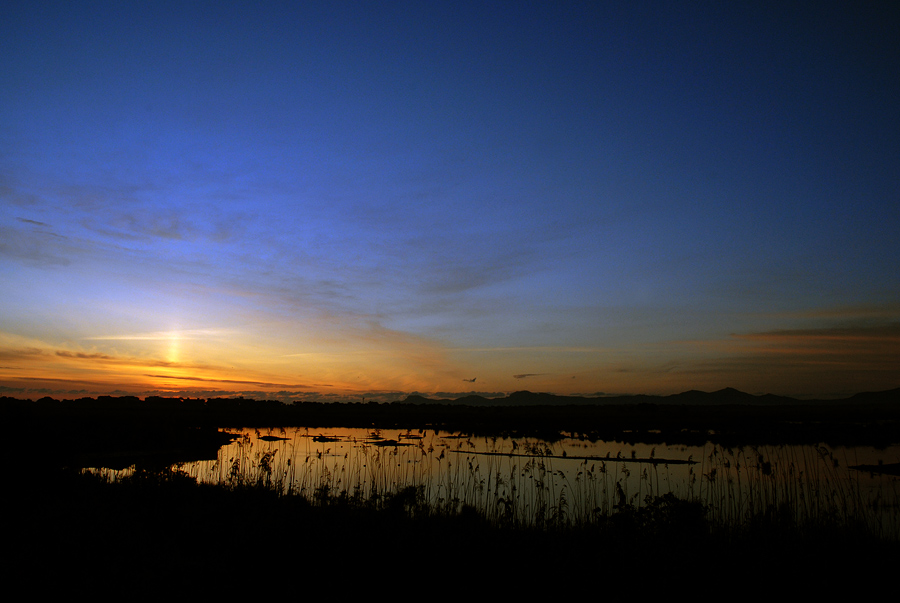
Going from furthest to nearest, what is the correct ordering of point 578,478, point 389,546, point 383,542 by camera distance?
point 578,478, point 383,542, point 389,546

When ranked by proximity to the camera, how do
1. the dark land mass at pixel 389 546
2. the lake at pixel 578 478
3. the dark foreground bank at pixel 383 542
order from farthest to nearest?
the lake at pixel 578 478 → the dark foreground bank at pixel 383 542 → the dark land mass at pixel 389 546

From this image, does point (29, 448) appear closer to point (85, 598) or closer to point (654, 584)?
point (85, 598)

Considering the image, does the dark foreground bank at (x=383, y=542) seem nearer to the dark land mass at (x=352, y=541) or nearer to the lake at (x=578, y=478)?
the dark land mass at (x=352, y=541)

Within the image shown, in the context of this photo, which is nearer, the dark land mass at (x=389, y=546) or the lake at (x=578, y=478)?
the dark land mass at (x=389, y=546)

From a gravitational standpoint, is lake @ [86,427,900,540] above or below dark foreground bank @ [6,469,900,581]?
below

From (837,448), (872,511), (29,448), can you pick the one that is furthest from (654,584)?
(837,448)

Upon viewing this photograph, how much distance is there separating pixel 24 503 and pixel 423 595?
8.73 m

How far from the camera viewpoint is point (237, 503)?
38.4 ft

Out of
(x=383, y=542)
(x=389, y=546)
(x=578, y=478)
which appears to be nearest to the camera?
(x=389, y=546)

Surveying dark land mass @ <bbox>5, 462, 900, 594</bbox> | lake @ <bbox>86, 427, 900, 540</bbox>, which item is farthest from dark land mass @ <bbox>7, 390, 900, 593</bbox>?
lake @ <bbox>86, 427, 900, 540</bbox>

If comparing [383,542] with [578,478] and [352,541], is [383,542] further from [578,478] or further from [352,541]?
[578,478]

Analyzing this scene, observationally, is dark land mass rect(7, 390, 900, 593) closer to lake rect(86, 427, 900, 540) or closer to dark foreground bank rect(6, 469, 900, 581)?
dark foreground bank rect(6, 469, 900, 581)

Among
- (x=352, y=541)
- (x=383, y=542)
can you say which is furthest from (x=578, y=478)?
(x=352, y=541)

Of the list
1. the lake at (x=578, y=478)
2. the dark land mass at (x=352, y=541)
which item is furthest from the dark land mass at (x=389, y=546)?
the lake at (x=578, y=478)
